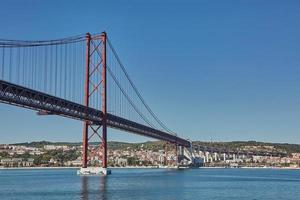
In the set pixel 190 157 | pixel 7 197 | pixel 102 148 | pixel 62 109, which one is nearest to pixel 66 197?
pixel 7 197

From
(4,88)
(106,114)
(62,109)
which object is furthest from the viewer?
(106,114)

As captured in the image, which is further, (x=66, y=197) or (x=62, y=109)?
(x=62, y=109)

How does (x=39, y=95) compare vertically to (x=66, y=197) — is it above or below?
above

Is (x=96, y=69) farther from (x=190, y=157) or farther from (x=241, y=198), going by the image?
(x=190, y=157)

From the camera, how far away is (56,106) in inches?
2547

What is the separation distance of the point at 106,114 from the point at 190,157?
9020 cm

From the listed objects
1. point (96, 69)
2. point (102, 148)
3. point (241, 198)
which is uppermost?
point (96, 69)

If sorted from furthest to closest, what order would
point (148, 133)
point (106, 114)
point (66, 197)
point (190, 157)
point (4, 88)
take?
point (190, 157), point (148, 133), point (106, 114), point (4, 88), point (66, 197)

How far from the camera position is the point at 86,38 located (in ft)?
268

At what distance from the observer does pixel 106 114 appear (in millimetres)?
77562

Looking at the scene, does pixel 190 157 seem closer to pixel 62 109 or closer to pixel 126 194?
pixel 62 109

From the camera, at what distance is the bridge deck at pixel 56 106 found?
2101 inches

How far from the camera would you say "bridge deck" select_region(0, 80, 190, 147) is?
5336cm

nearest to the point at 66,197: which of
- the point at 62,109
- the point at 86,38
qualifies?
the point at 62,109
